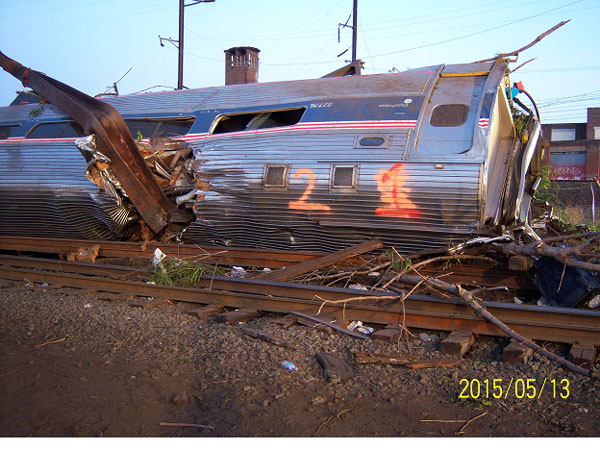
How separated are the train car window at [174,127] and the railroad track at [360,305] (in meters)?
3.24

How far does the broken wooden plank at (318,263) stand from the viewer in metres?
7.34

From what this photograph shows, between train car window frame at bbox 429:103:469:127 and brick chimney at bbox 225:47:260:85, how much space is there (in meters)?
14.3

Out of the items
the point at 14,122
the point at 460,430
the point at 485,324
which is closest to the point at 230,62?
the point at 14,122

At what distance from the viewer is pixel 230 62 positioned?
2198 cm

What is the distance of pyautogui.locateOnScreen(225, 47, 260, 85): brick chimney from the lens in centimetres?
2150

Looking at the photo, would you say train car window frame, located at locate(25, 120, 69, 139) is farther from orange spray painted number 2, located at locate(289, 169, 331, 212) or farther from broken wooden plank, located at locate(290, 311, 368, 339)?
broken wooden plank, located at locate(290, 311, 368, 339)

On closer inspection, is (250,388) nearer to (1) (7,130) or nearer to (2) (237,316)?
(2) (237,316)

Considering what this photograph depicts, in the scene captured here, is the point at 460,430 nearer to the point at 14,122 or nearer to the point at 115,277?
the point at 115,277

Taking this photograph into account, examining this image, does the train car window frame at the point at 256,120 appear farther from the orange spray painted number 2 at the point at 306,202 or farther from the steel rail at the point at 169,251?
the steel rail at the point at 169,251

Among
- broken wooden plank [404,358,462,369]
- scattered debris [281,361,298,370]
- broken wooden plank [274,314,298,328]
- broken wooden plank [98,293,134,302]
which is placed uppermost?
broken wooden plank [404,358,462,369]

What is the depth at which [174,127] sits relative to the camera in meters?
10.6

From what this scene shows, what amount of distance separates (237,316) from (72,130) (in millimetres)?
7027

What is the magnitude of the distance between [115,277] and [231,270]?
1.67 m
